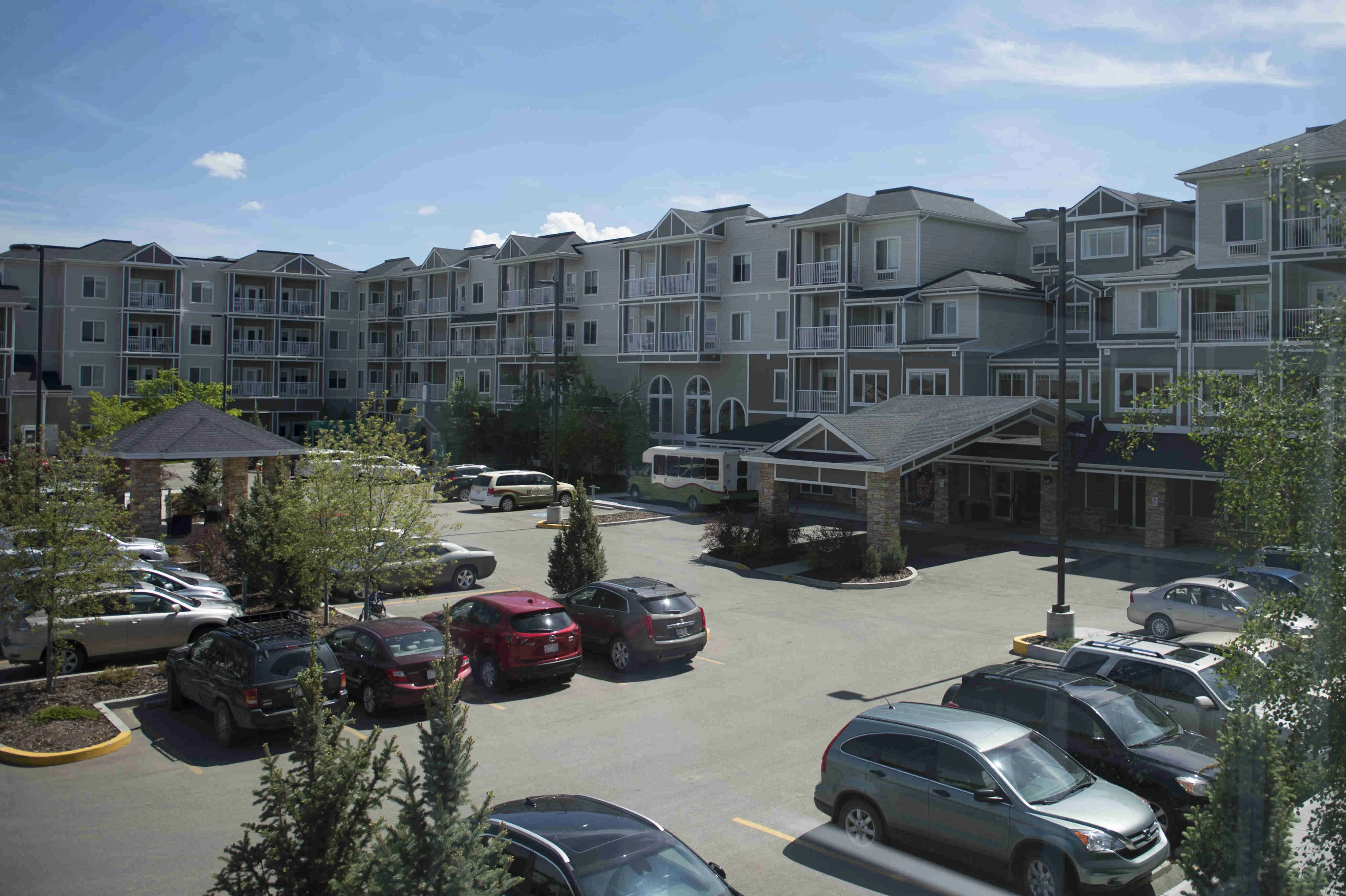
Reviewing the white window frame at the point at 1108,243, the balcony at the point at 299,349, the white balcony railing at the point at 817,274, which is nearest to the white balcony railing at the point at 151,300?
the balcony at the point at 299,349

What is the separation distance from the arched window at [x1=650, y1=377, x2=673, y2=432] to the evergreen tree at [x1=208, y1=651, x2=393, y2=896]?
46.0 m

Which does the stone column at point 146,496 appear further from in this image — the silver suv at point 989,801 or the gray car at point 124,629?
the silver suv at point 989,801

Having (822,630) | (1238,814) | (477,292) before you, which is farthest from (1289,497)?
(477,292)

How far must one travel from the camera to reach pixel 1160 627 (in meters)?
19.9

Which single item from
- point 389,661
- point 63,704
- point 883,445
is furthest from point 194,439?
point 883,445

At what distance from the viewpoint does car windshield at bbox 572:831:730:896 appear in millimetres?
6742

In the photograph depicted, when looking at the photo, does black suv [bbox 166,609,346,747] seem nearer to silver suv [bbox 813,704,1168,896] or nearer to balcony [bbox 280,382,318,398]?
silver suv [bbox 813,704,1168,896]

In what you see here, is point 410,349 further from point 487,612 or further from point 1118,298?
point 487,612

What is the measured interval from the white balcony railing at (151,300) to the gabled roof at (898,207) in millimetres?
41241

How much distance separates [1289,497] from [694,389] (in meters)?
44.3

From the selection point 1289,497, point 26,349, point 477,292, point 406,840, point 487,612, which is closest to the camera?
point 406,840

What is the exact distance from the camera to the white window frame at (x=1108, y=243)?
4106 cm

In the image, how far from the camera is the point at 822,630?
807 inches

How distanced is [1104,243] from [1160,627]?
26.4m
